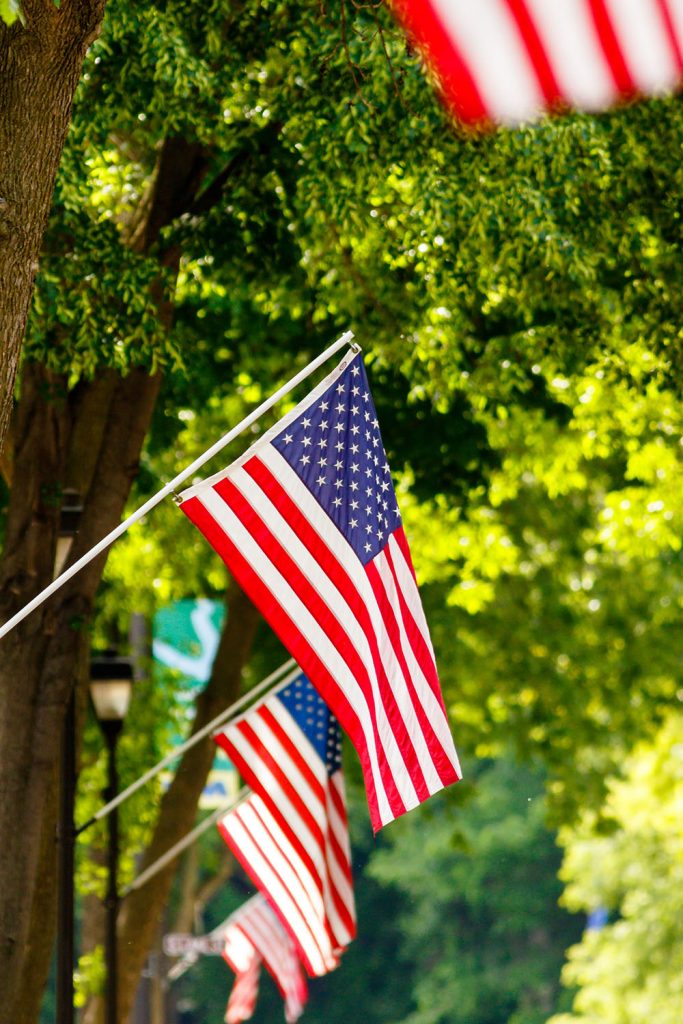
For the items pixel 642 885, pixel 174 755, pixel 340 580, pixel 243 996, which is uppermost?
pixel 340 580

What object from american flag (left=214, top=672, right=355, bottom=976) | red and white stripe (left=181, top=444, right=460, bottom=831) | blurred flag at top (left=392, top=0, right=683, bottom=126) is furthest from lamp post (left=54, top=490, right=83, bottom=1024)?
blurred flag at top (left=392, top=0, right=683, bottom=126)

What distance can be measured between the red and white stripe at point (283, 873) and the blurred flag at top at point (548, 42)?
23.6 feet

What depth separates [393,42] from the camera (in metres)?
9.17

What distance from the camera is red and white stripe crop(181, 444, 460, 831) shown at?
23.3ft

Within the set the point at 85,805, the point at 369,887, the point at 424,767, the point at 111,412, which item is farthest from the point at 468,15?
the point at 369,887

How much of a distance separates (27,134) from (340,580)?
248 centimetres

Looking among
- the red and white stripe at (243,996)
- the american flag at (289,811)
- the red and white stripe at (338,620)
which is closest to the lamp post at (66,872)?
the american flag at (289,811)

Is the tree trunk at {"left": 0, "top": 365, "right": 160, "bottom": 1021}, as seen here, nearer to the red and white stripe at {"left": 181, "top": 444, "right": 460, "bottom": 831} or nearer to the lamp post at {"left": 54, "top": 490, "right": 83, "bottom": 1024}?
the lamp post at {"left": 54, "top": 490, "right": 83, "bottom": 1024}

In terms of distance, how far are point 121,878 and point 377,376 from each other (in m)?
7.64

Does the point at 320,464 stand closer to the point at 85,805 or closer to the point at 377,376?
the point at 377,376

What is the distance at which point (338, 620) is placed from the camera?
7.28 meters

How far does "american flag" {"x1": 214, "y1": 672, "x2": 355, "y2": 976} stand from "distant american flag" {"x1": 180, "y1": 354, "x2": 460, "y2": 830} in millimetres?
4351

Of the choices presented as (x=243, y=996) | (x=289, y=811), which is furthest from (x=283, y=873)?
(x=243, y=996)

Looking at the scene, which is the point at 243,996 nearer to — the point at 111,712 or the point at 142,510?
the point at 111,712
